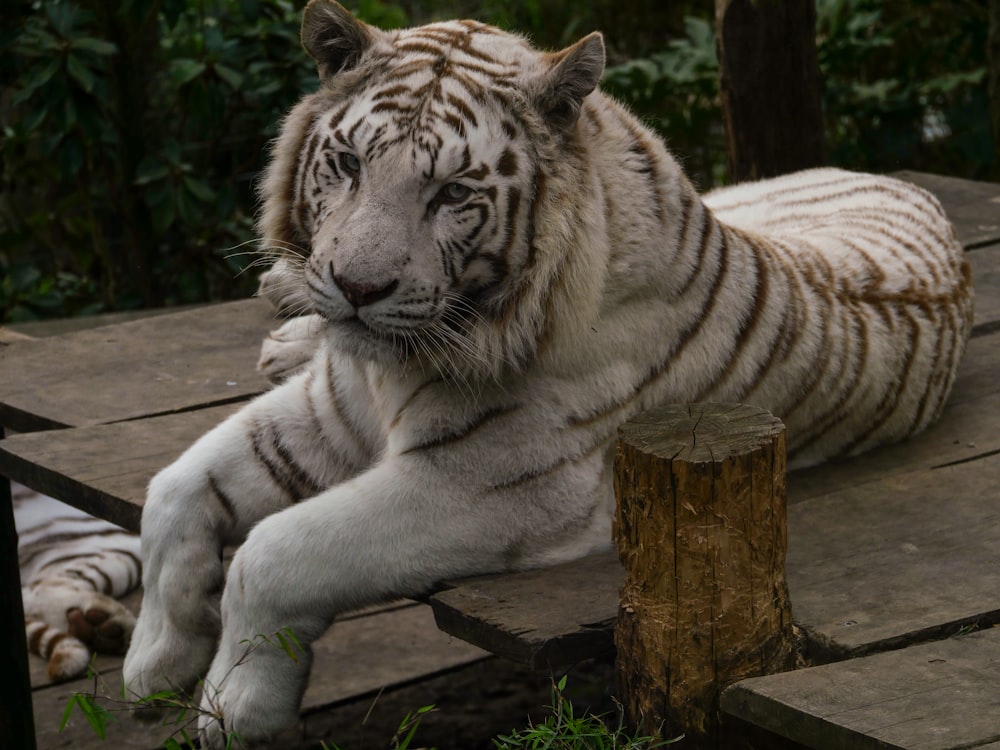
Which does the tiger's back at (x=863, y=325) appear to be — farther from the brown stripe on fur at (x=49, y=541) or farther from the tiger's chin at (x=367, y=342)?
the brown stripe on fur at (x=49, y=541)

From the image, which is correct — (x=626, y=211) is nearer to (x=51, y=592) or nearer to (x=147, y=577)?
(x=147, y=577)

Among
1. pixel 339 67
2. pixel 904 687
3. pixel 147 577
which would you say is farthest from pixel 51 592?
pixel 904 687

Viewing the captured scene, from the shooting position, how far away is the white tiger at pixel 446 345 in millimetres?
2283

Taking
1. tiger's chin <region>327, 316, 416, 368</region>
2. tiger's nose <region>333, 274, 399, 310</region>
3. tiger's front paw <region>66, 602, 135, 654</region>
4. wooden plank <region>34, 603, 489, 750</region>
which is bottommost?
wooden plank <region>34, 603, 489, 750</region>

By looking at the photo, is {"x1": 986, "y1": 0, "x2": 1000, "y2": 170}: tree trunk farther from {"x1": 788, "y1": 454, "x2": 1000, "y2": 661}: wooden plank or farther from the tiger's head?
the tiger's head

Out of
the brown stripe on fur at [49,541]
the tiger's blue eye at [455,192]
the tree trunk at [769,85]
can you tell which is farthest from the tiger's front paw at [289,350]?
the tree trunk at [769,85]

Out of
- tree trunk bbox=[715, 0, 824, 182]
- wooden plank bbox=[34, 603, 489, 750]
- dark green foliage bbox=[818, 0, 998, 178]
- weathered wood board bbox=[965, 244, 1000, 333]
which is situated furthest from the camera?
dark green foliage bbox=[818, 0, 998, 178]

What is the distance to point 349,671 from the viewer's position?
416 cm

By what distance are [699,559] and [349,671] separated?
2.36m

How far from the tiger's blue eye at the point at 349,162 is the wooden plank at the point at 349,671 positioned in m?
1.67

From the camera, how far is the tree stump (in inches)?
77.6

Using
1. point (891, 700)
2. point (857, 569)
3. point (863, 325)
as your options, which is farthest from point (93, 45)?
point (891, 700)

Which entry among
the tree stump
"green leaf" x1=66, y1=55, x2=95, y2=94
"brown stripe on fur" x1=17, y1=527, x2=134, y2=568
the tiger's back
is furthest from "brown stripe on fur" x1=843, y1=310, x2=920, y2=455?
"green leaf" x1=66, y1=55, x2=95, y2=94

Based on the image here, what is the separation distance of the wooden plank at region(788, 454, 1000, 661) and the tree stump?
13 centimetres
